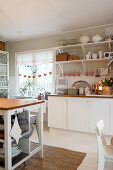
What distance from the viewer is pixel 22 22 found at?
12.2 ft

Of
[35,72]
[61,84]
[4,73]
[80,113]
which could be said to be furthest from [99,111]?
[4,73]

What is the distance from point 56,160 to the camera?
8.07ft

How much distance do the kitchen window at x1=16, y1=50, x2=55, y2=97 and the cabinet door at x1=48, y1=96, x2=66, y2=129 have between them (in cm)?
81

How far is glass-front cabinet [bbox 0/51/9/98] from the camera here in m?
4.88

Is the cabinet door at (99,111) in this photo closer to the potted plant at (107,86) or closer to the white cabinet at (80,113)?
the white cabinet at (80,113)

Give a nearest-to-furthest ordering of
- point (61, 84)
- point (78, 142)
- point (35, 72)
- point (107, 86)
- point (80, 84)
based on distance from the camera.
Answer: point (78, 142)
point (107, 86)
point (80, 84)
point (61, 84)
point (35, 72)

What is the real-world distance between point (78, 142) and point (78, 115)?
0.58m

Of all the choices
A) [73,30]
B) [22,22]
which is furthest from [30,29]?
[73,30]

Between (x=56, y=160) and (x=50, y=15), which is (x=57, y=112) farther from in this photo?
(x=50, y=15)

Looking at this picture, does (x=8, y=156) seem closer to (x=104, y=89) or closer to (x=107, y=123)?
(x=107, y=123)

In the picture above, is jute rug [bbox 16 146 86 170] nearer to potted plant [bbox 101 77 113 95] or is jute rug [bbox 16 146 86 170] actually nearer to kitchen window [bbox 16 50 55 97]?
potted plant [bbox 101 77 113 95]

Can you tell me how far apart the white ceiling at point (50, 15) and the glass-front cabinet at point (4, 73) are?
0.80m

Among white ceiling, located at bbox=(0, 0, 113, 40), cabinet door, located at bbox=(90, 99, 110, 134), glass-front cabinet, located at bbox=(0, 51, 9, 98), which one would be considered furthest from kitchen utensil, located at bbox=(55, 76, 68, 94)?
glass-front cabinet, located at bbox=(0, 51, 9, 98)

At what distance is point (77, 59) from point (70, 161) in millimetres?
2320
